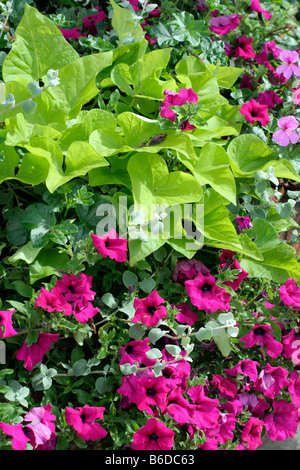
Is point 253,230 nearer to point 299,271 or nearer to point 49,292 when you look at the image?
point 299,271

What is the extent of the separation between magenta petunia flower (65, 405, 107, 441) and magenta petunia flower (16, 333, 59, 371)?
0.13 meters

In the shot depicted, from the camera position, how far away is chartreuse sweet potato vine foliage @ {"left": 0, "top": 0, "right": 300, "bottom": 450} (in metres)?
1.26

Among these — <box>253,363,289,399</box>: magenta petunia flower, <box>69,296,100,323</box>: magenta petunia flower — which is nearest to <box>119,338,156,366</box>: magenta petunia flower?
<box>69,296,100,323</box>: magenta petunia flower

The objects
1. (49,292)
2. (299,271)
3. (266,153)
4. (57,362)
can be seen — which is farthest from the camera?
(266,153)

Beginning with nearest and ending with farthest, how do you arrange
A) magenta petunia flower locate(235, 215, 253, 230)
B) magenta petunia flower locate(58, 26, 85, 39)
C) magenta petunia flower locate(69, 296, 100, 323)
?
1. magenta petunia flower locate(69, 296, 100, 323)
2. magenta petunia flower locate(235, 215, 253, 230)
3. magenta petunia flower locate(58, 26, 85, 39)

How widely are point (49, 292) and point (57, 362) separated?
0.23 m

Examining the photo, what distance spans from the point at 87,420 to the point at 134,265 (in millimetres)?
417

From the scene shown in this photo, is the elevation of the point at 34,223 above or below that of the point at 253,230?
above

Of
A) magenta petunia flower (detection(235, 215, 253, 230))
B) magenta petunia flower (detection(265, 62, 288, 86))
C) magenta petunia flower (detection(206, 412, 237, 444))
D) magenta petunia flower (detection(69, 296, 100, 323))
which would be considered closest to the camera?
magenta petunia flower (detection(69, 296, 100, 323))

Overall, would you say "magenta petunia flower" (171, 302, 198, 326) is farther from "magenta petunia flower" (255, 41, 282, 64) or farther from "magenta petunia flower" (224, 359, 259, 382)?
"magenta petunia flower" (255, 41, 282, 64)

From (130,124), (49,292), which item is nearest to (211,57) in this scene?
(130,124)

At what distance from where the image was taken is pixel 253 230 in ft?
5.08

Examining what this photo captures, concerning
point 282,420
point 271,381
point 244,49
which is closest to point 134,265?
point 271,381
